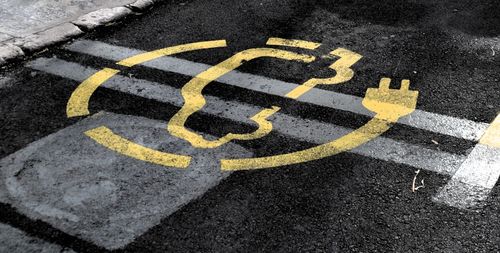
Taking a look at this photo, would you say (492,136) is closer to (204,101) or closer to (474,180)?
(474,180)

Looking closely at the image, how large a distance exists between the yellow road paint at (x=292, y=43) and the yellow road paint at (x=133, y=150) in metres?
Result: 2.14

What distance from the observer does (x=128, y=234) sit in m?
3.49

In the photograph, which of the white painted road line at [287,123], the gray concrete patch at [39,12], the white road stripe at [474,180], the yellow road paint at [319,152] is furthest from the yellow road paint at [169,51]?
the white road stripe at [474,180]

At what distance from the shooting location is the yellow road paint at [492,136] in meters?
4.31

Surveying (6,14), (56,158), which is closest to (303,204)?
(56,158)

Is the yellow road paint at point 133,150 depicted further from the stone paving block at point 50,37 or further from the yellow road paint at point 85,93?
the stone paving block at point 50,37

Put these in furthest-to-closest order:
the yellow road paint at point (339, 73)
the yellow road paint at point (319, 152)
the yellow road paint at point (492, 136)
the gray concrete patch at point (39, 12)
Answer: the gray concrete patch at point (39, 12) → the yellow road paint at point (339, 73) → the yellow road paint at point (492, 136) → the yellow road paint at point (319, 152)

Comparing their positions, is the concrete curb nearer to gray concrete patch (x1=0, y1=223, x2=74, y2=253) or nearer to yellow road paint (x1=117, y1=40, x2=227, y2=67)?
yellow road paint (x1=117, y1=40, x2=227, y2=67)

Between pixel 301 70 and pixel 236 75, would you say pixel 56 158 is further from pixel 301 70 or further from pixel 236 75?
pixel 301 70

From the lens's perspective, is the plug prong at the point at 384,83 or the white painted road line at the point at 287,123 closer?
the white painted road line at the point at 287,123

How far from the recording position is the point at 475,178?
3.94 meters

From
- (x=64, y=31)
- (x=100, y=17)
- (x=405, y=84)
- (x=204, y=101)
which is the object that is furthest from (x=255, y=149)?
(x=100, y=17)

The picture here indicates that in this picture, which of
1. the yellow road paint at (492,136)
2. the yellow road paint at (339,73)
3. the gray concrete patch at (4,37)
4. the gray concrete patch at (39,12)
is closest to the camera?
the yellow road paint at (492,136)

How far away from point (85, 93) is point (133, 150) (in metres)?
1.03
